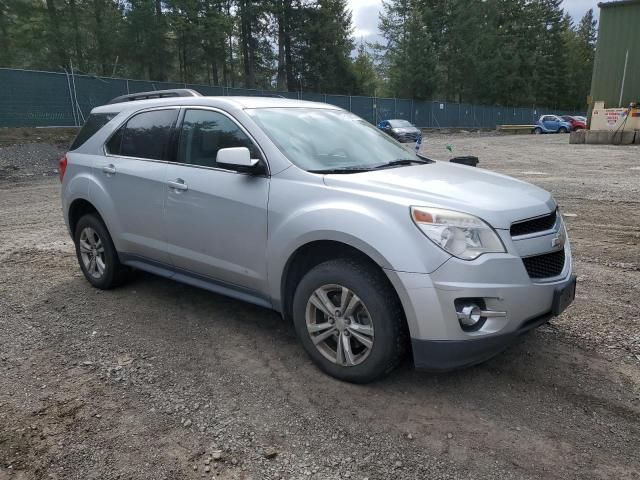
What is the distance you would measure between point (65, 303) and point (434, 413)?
3540 mm

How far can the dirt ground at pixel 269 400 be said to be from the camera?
2.48m

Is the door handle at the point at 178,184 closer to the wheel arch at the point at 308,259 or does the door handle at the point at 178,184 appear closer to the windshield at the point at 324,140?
the windshield at the point at 324,140

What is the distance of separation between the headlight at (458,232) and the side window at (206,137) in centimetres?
142

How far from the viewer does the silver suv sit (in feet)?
9.02

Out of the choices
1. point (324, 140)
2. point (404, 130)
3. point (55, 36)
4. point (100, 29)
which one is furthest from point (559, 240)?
point (100, 29)

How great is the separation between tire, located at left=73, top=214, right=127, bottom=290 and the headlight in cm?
321

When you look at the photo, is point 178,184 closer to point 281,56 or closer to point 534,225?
point 534,225

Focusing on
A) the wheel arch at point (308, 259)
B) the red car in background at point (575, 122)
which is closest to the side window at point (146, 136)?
the wheel arch at point (308, 259)

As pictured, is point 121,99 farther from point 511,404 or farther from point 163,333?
point 511,404

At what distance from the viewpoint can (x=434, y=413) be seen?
9.37 feet

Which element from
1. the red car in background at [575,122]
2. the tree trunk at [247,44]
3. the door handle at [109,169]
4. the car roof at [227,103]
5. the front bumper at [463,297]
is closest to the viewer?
the front bumper at [463,297]


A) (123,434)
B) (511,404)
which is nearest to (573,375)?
(511,404)

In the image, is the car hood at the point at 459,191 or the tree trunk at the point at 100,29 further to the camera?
the tree trunk at the point at 100,29

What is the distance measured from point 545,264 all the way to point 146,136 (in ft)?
11.2
